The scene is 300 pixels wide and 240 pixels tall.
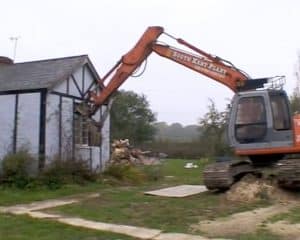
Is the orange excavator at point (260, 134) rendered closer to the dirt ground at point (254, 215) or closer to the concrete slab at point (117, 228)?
the dirt ground at point (254, 215)

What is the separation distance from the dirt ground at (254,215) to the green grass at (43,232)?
1893 millimetres

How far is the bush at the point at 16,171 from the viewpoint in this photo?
58.9 ft

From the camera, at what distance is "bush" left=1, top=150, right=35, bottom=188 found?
18.0m

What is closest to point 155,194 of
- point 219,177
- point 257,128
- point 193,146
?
point 219,177

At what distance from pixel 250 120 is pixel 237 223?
567cm

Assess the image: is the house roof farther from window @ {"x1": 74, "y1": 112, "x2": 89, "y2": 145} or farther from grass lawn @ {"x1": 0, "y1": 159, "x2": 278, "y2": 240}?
grass lawn @ {"x1": 0, "y1": 159, "x2": 278, "y2": 240}

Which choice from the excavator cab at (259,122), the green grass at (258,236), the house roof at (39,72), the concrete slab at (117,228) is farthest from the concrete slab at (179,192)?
the green grass at (258,236)

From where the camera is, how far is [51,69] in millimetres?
20984

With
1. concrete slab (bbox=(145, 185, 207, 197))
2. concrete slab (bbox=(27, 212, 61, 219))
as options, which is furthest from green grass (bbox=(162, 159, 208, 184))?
concrete slab (bbox=(27, 212, 61, 219))

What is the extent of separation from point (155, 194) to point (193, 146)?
36014mm

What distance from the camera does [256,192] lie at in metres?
14.7

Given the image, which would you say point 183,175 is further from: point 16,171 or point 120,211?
point 120,211

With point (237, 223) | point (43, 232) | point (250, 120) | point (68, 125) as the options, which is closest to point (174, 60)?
point (250, 120)

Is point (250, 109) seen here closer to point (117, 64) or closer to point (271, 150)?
point (271, 150)
